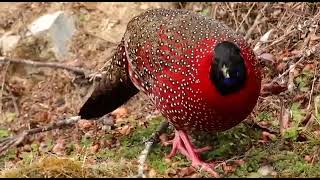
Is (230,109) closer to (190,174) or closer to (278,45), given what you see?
(190,174)

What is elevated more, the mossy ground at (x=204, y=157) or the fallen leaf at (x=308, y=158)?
the fallen leaf at (x=308, y=158)

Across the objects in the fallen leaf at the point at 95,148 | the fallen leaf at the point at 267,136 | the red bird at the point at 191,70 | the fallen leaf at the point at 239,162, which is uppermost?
the red bird at the point at 191,70

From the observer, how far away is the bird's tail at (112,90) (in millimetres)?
4770

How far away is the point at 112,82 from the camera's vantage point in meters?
4.88

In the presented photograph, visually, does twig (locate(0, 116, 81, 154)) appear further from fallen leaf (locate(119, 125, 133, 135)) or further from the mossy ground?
fallen leaf (locate(119, 125, 133, 135))

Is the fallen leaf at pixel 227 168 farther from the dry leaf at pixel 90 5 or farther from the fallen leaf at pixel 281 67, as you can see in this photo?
the dry leaf at pixel 90 5

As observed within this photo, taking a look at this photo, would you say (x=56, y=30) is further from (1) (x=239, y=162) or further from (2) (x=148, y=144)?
(1) (x=239, y=162)

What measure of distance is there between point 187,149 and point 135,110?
4.44 feet

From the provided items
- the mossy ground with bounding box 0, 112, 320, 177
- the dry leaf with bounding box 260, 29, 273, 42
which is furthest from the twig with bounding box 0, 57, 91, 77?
the dry leaf with bounding box 260, 29, 273, 42

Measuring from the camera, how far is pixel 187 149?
4.37 meters

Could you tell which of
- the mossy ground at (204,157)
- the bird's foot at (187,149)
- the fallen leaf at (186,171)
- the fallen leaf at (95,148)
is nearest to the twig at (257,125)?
the mossy ground at (204,157)

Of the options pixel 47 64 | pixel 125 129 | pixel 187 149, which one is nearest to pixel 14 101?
pixel 47 64

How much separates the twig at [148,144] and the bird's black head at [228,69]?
76 cm

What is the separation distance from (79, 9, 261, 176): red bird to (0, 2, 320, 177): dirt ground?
0.35 metres
